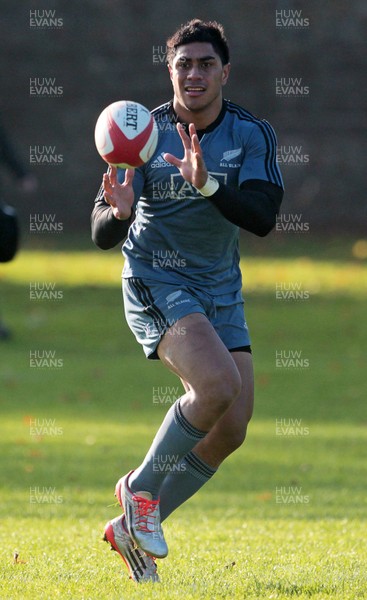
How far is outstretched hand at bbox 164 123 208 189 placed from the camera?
5.74m

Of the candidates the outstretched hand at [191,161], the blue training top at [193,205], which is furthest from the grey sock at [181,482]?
the outstretched hand at [191,161]

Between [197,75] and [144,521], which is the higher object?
[197,75]

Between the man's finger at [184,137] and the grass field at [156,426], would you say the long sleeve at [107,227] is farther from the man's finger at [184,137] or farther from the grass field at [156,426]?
the grass field at [156,426]

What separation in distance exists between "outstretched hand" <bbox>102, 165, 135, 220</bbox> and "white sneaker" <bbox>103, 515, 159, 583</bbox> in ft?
4.84

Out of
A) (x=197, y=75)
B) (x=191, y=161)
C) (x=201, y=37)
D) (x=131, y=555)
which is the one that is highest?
(x=201, y=37)

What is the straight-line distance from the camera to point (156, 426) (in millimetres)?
13078

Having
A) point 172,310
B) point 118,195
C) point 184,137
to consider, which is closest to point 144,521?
point 172,310

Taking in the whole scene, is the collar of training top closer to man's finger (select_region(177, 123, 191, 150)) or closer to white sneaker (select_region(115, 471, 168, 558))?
man's finger (select_region(177, 123, 191, 150))

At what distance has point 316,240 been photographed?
26.4 m

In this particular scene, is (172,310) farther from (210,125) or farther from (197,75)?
(197,75)

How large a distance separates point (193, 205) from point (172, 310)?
22.0 inches

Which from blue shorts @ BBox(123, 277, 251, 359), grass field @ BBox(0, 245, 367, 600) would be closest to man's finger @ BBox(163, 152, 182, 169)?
blue shorts @ BBox(123, 277, 251, 359)

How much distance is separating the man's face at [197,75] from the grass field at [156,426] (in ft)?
7.54

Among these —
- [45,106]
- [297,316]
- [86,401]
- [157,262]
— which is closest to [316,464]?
[86,401]
